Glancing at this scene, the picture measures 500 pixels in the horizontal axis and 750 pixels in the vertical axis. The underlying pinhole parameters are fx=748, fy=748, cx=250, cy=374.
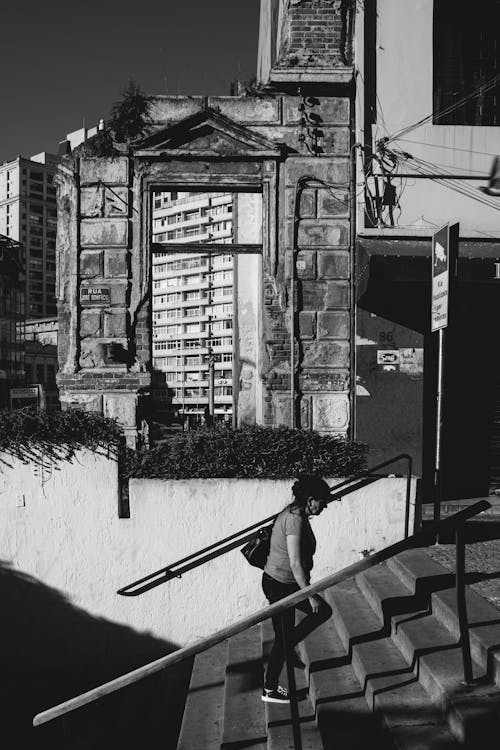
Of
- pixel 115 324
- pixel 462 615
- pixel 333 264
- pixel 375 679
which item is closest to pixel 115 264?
pixel 115 324

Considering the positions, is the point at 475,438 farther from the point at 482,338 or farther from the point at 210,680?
the point at 210,680

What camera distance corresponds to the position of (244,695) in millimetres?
5980

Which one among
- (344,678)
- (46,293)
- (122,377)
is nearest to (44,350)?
(46,293)

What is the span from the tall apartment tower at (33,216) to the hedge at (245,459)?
14577 centimetres

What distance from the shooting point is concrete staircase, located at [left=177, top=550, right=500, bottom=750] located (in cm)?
449

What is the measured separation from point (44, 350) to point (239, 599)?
325ft

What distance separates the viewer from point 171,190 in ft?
37.6

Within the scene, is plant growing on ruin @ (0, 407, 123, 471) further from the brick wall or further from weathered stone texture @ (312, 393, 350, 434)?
the brick wall

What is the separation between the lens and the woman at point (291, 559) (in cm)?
544

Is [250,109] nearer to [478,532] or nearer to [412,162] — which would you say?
[412,162]

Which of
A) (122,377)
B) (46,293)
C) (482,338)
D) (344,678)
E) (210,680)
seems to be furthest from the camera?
(46,293)

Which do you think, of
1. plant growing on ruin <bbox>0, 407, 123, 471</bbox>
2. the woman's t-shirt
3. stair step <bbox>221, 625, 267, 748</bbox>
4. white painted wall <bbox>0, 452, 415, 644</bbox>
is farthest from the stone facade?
the woman's t-shirt

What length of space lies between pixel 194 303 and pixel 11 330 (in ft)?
136

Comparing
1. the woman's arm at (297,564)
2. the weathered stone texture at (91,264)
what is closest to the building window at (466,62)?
the weathered stone texture at (91,264)
